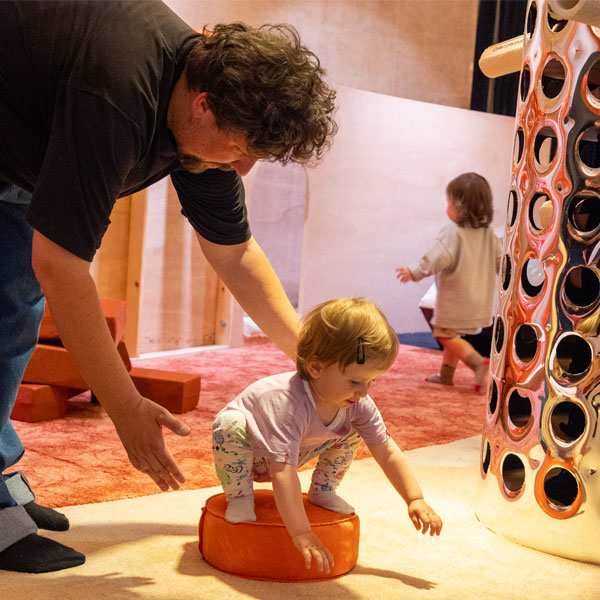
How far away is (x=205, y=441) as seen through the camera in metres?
2.62

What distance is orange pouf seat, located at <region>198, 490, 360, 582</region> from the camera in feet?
5.14

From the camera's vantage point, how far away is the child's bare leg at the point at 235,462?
63.2 inches

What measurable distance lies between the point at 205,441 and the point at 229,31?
1.60m

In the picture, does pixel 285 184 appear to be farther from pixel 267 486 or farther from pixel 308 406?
pixel 308 406

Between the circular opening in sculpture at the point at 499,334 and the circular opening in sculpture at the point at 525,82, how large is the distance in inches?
22.7

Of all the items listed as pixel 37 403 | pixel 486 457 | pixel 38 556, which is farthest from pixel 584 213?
pixel 37 403

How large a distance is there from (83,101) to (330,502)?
3.22ft

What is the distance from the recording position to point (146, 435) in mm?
1299

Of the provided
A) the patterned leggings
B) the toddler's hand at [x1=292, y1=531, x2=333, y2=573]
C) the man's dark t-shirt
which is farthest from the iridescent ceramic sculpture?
the man's dark t-shirt

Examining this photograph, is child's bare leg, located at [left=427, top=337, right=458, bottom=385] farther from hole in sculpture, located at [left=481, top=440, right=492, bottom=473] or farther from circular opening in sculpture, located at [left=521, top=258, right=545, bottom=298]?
circular opening in sculpture, located at [left=521, top=258, right=545, bottom=298]

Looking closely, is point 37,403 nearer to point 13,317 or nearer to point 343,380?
point 13,317

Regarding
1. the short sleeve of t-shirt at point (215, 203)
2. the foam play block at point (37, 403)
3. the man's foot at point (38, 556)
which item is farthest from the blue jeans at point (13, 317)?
the foam play block at point (37, 403)

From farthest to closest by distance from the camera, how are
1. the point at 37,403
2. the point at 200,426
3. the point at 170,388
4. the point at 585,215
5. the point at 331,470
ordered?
the point at 170,388, the point at 200,426, the point at 37,403, the point at 585,215, the point at 331,470

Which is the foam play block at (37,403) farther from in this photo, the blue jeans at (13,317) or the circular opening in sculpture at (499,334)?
the circular opening in sculpture at (499,334)
